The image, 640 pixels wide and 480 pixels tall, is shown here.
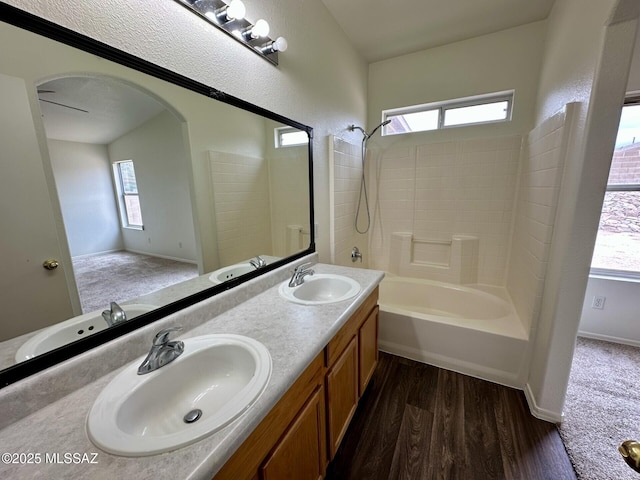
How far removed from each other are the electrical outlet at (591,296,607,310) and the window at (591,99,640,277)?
0.23 meters

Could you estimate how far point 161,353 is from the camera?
815 mm

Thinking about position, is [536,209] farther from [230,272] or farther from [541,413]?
[230,272]

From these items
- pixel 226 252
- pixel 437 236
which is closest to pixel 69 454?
pixel 226 252

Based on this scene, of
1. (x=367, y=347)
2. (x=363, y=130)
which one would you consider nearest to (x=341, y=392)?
(x=367, y=347)

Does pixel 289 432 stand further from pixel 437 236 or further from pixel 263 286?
pixel 437 236

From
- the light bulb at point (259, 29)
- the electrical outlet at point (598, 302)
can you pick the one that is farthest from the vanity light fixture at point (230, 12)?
the electrical outlet at point (598, 302)

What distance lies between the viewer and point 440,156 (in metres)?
2.59

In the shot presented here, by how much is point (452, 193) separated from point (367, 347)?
1846 mm

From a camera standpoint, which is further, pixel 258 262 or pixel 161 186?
pixel 258 262

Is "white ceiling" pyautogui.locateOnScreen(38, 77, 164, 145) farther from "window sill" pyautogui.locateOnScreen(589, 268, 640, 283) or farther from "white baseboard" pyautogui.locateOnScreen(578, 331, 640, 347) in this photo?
"white baseboard" pyautogui.locateOnScreen(578, 331, 640, 347)

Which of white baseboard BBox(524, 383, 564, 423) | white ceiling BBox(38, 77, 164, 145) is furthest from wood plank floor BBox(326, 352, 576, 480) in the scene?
white ceiling BBox(38, 77, 164, 145)

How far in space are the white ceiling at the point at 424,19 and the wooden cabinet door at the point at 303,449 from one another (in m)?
2.50

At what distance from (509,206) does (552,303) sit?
127cm

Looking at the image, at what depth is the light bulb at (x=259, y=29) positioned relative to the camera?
1.17 m
